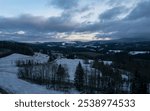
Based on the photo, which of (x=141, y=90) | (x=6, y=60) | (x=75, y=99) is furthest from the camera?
(x=6, y=60)

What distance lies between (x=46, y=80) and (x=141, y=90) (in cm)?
2066

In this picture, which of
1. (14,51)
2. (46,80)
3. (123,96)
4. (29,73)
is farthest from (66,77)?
(14,51)

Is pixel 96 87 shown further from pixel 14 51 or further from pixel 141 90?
pixel 14 51

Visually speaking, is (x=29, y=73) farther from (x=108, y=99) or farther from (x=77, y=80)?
(x=108, y=99)

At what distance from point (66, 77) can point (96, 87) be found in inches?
343

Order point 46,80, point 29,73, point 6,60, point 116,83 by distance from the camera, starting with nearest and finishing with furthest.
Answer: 1. point 116,83
2. point 46,80
3. point 29,73
4. point 6,60

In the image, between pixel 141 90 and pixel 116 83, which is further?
pixel 116 83

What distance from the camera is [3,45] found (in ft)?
312

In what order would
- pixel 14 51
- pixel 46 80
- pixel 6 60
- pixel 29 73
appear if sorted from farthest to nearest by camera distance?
pixel 14 51 < pixel 6 60 < pixel 29 73 < pixel 46 80

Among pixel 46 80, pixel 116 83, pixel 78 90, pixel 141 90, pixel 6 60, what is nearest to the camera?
pixel 141 90

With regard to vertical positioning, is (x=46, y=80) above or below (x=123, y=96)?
below

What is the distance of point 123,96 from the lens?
6.22 meters

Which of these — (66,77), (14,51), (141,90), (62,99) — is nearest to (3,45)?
(14,51)

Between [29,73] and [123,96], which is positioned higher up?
[123,96]
